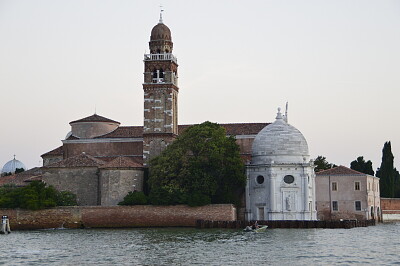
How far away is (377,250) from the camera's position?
120 ft

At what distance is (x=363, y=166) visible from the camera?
7862cm

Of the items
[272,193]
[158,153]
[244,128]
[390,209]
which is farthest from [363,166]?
[158,153]

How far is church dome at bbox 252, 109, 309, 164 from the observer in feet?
209

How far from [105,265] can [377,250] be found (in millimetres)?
13813

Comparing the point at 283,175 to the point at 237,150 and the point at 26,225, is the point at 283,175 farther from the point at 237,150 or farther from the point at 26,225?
the point at 26,225

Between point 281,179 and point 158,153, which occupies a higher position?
point 158,153

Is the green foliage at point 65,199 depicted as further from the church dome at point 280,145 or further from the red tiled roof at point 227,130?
the church dome at point 280,145

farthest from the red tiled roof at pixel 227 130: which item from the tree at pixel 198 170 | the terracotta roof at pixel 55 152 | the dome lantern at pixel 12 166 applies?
the dome lantern at pixel 12 166

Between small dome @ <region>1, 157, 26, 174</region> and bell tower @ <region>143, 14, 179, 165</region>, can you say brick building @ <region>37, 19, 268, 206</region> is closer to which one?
bell tower @ <region>143, 14, 179, 165</region>

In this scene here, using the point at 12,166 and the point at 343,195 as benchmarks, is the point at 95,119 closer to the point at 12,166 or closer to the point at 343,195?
the point at 343,195

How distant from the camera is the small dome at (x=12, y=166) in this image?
111175 millimetres

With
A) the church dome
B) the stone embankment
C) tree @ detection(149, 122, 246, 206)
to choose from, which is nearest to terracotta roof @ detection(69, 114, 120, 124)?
tree @ detection(149, 122, 246, 206)

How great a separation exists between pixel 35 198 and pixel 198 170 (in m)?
12.9

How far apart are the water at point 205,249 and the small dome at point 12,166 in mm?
64887
